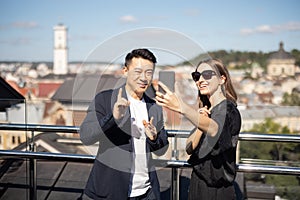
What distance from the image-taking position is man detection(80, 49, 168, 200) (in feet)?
3.72

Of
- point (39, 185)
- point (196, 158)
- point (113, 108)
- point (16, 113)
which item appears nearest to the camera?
point (113, 108)

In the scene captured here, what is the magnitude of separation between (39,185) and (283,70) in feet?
105

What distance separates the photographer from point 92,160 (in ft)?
5.56

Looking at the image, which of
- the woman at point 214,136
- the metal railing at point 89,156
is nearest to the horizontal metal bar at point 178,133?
the metal railing at point 89,156

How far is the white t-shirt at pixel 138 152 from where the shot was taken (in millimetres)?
1206

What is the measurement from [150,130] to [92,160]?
24.1 inches

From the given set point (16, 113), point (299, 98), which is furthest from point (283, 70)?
point (16, 113)

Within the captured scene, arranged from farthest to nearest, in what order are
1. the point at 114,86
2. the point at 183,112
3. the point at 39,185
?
the point at 39,185, the point at 114,86, the point at 183,112

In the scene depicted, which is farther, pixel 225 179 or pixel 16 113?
pixel 16 113

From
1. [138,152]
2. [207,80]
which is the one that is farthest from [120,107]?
[207,80]

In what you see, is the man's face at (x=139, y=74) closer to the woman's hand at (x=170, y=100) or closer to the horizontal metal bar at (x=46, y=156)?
the woman's hand at (x=170, y=100)

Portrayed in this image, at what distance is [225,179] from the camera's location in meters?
1.32

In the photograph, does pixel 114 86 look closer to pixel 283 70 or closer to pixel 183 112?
pixel 183 112

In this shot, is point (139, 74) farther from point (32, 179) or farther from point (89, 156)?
point (32, 179)
